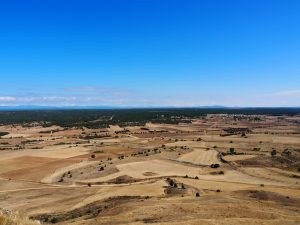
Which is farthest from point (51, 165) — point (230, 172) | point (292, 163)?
point (292, 163)

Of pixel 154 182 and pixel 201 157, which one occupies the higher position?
pixel 201 157

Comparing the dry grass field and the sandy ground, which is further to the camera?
the sandy ground

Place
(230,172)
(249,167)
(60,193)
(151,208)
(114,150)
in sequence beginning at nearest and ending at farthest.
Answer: (151,208), (60,193), (230,172), (249,167), (114,150)

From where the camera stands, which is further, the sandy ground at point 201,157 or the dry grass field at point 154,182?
the sandy ground at point 201,157

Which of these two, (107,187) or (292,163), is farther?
(292,163)

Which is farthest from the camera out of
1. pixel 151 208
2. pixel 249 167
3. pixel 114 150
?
pixel 114 150

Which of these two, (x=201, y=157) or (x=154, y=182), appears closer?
(x=154, y=182)

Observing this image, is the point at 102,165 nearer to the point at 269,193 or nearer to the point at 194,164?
the point at 194,164
